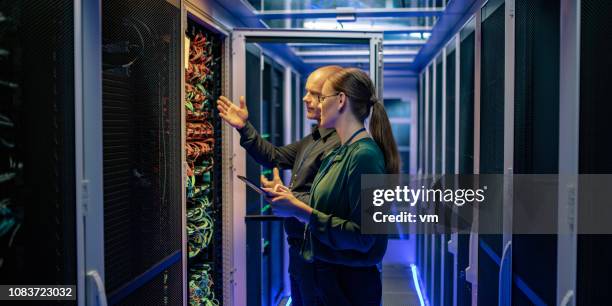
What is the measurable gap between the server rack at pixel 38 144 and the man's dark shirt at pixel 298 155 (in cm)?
118

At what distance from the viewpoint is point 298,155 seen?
2627 mm

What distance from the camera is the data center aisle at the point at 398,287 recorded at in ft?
17.5

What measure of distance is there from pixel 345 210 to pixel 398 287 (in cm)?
442

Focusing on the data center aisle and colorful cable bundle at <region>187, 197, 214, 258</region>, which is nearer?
colorful cable bundle at <region>187, 197, 214, 258</region>

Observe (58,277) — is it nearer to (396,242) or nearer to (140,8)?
(140,8)

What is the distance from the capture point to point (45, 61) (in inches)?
49.1

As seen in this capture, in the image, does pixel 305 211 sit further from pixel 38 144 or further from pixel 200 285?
pixel 200 285

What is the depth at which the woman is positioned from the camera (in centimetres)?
171

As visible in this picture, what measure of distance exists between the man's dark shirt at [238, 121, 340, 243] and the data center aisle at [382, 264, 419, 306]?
3039 millimetres

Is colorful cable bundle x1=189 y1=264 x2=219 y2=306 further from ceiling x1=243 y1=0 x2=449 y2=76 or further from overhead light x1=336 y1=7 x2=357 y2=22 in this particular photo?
overhead light x1=336 y1=7 x2=357 y2=22

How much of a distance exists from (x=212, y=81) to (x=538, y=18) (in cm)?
174

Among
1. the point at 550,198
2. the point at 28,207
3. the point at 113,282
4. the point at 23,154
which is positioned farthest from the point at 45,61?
the point at 550,198

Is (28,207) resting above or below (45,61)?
below

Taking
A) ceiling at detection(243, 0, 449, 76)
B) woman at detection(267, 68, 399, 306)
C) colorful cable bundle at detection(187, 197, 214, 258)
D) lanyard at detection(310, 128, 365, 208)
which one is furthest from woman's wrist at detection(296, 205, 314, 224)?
ceiling at detection(243, 0, 449, 76)
